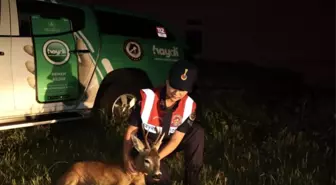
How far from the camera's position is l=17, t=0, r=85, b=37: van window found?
5.04 meters

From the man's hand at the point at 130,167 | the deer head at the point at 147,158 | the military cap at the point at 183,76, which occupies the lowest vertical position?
the man's hand at the point at 130,167

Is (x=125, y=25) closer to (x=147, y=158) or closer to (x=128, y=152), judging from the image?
(x=128, y=152)

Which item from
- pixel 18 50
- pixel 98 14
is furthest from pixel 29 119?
pixel 98 14

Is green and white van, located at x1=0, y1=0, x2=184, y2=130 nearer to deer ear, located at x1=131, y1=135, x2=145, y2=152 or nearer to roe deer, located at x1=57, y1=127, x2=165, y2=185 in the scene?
roe deer, located at x1=57, y1=127, x2=165, y2=185

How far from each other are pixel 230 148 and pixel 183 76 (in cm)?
180

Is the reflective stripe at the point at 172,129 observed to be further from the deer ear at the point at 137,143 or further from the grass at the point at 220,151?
the grass at the point at 220,151

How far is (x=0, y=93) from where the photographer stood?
16.2 ft

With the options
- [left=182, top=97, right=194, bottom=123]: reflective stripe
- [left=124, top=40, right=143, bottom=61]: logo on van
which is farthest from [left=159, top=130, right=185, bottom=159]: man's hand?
[left=124, top=40, right=143, bottom=61]: logo on van

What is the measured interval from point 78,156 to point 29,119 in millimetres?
801

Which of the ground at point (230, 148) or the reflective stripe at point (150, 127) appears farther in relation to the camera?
the ground at point (230, 148)

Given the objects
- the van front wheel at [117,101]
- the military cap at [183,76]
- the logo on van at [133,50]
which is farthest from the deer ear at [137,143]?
the logo on van at [133,50]

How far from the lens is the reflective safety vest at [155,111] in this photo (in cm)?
364

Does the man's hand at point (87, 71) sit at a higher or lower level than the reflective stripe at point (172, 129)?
higher

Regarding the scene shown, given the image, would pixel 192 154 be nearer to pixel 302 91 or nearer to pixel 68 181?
pixel 68 181
